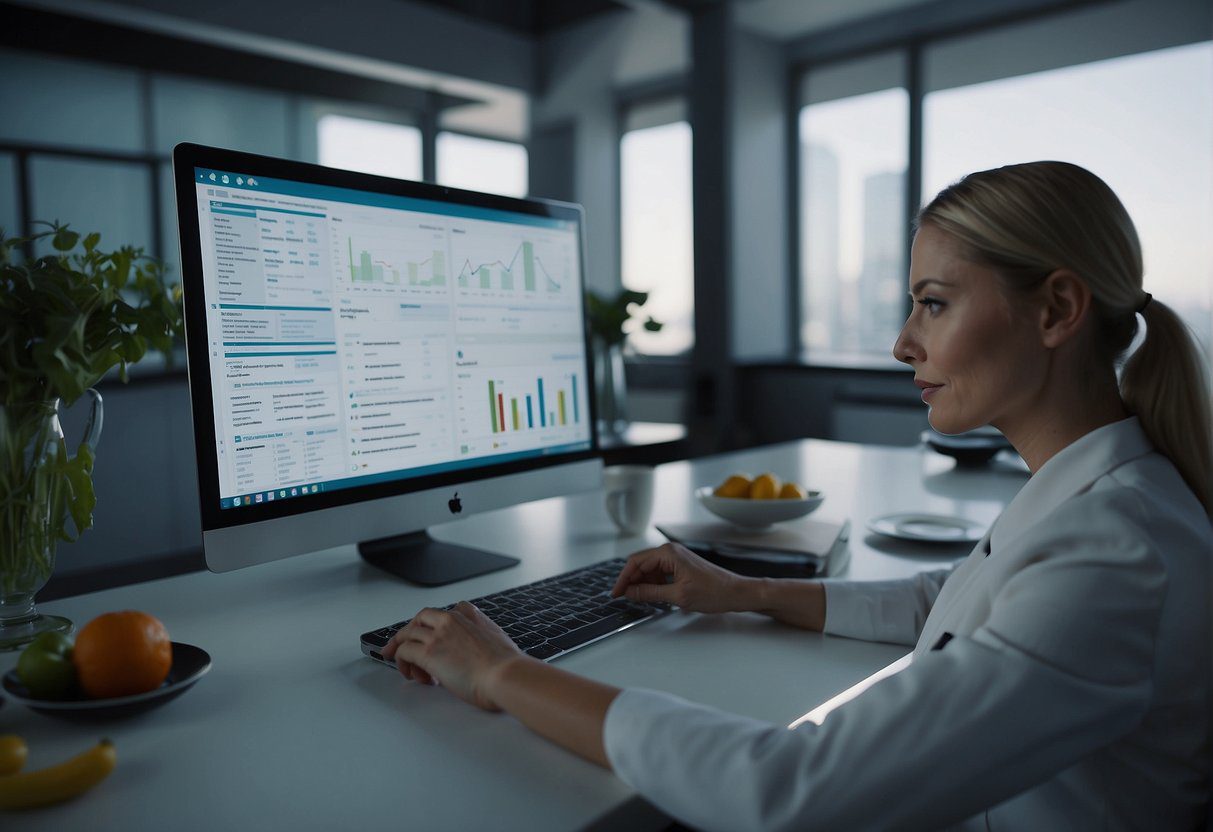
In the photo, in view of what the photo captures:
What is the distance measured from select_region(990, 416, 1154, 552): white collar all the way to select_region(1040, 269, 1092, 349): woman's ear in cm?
10

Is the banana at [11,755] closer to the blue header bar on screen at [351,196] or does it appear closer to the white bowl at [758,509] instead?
the blue header bar on screen at [351,196]

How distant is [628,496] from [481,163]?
4794 mm

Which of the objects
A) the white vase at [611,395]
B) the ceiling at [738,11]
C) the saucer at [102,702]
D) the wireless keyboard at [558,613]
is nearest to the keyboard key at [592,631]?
the wireless keyboard at [558,613]

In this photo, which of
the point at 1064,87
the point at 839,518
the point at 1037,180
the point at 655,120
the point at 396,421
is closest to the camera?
the point at 1037,180

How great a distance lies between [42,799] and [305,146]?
4711 millimetres

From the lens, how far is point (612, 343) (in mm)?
2830

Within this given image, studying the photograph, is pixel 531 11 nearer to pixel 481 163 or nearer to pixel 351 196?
pixel 481 163

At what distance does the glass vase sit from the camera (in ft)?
3.02

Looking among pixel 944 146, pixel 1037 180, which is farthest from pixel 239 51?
pixel 1037 180

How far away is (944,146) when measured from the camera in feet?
15.4

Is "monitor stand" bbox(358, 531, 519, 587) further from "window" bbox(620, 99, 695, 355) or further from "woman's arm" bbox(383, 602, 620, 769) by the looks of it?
"window" bbox(620, 99, 695, 355)

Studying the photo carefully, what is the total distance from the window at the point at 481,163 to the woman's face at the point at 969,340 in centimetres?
487

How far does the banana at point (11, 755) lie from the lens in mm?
657

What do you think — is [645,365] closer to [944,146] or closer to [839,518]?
[944,146]
